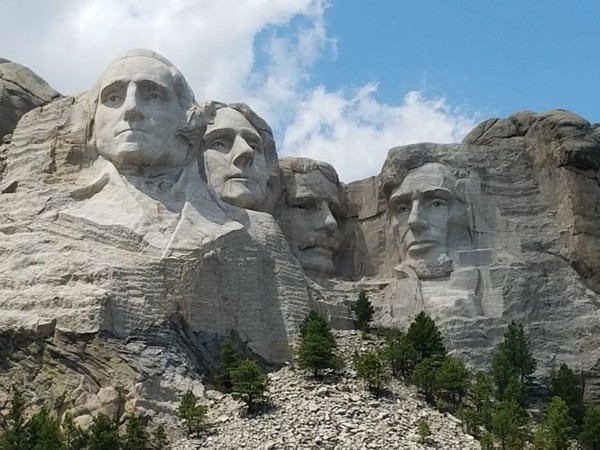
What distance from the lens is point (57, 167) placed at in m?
25.9

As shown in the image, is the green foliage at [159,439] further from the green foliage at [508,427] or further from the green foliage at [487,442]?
the green foliage at [508,427]

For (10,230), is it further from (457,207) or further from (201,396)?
(457,207)

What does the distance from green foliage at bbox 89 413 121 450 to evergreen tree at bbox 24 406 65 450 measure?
362 mm

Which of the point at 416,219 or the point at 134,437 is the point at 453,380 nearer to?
the point at 416,219

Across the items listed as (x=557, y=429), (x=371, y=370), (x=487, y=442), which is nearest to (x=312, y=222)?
(x=371, y=370)

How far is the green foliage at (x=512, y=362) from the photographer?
988 inches

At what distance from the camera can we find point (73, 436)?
21.7m

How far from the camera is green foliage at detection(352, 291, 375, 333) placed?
2638 centimetres

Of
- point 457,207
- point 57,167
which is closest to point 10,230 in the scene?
point 57,167

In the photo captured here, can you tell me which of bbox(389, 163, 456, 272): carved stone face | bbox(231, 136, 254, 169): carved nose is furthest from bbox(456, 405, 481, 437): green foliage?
bbox(231, 136, 254, 169): carved nose

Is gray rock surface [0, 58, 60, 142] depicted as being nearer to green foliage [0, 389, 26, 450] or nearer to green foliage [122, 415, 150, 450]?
green foliage [0, 389, 26, 450]

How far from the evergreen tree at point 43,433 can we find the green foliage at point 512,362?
250 inches

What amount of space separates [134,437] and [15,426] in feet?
4.54

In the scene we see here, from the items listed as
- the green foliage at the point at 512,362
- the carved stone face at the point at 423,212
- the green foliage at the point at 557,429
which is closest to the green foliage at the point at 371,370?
the green foliage at the point at 512,362
